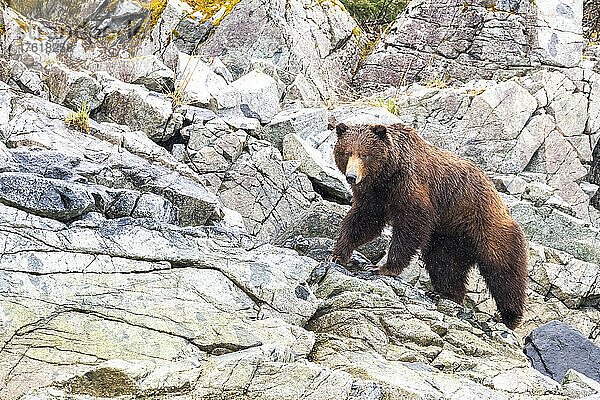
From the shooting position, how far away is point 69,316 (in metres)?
4.14

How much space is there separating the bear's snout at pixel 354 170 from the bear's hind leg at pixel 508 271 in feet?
6.09

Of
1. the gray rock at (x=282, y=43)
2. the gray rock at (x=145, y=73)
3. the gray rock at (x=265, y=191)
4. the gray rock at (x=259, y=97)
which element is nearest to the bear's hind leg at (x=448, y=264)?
the gray rock at (x=265, y=191)

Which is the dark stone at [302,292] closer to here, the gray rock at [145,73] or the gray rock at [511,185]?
the gray rock at [145,73]

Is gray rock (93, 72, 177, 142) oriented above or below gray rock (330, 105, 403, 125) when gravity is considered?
below

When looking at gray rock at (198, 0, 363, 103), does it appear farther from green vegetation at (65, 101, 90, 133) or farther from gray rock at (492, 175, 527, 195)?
green vegetation at (65, 101, 90, 133)

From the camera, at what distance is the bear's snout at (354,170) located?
636 centimetres

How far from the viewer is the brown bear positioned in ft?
21.5

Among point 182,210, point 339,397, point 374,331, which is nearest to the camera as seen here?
point 339,397

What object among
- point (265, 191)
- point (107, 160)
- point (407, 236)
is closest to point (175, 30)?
point (265, 191)

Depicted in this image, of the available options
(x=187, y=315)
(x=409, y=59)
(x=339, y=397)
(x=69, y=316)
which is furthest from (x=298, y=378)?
(x=409, y=59)

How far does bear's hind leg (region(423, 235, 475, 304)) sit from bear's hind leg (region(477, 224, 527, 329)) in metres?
0.22

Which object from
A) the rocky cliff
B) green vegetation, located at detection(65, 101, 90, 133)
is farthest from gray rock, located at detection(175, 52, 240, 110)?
green vegetation, located at detection(65, 101, 90, 133)

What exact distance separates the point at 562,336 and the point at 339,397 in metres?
4.50

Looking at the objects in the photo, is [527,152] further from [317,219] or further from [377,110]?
[317,219]
